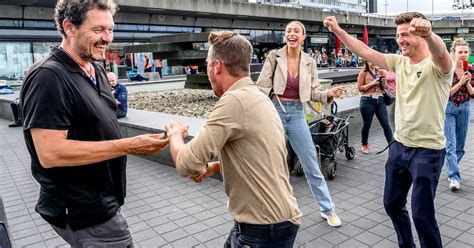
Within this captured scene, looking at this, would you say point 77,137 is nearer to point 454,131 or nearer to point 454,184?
point 454,184

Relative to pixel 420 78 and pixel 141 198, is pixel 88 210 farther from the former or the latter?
pixel 141 198

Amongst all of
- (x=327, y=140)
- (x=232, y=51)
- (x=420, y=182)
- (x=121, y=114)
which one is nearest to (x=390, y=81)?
(x=327, y=140)

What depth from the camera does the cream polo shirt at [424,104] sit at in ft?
10.8

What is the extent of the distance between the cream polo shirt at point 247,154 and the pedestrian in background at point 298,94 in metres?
2.32

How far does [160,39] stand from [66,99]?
14420mm

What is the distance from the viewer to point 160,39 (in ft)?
52.3

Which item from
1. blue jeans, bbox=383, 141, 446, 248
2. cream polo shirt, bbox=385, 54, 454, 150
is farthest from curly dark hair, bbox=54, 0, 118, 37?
blue jeans, bbox=383, 141, 446, 248

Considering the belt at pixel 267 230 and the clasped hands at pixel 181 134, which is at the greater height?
the clasped hands at pixel 181 134

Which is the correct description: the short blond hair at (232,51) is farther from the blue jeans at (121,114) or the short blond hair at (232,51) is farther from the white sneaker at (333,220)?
the blue jeans at (121,114)

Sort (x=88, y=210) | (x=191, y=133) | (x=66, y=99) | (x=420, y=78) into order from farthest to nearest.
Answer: (x=191, y=133) → (x=420, y=78) → (x=88, y=210) → (x=66, y=99)

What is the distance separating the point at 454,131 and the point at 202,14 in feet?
89.1

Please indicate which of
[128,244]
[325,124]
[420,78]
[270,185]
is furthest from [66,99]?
[325,124]

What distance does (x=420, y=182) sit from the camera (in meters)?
3.29

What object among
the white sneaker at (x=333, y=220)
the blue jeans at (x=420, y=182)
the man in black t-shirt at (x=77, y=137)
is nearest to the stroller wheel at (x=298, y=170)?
the white sneaker at (x=333, y=220)
